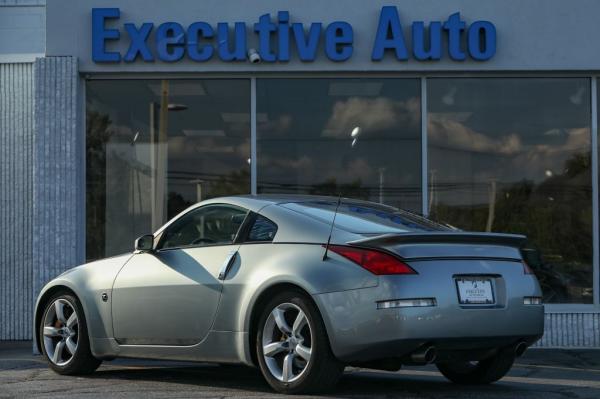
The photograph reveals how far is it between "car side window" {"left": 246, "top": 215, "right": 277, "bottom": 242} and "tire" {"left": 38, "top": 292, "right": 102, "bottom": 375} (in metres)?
1.74

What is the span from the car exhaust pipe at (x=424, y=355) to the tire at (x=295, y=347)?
47cm

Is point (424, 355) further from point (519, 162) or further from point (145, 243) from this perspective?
point (519, 162)

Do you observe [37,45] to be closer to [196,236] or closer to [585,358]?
[196,236]

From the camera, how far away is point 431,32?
11836 mm

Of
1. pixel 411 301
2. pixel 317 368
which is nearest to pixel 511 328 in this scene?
pixel 411 301

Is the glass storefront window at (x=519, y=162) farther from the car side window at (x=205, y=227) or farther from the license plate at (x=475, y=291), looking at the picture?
the license plate at (x=475, y=291)

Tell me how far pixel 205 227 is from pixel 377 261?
173cm

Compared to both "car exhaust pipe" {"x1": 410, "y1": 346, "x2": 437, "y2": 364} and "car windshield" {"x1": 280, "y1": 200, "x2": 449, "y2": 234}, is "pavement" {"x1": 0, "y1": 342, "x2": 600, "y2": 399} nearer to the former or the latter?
"car exhaust pipe" {"x1": 410, "y1": 346, "x2": 437, "y2": 364}

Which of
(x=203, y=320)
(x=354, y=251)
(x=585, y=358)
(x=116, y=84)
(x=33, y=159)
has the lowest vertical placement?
(x=585, y=358)

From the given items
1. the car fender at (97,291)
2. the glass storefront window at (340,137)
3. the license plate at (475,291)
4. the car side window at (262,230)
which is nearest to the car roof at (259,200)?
the car side window at (262,230)

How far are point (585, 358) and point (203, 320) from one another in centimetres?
461

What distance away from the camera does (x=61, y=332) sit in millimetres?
8609

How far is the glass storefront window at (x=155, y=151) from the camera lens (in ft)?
40.2

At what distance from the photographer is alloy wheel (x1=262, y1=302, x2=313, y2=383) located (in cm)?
679
